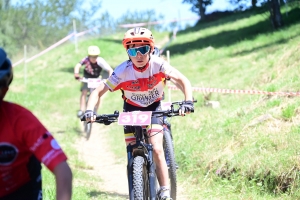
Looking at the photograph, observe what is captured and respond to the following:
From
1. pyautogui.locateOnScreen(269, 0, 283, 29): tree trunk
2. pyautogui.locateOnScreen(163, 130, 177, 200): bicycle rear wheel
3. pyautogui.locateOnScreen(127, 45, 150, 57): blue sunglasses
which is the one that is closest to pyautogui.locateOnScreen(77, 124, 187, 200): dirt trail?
pyautogui.locateOnScreen(163, 130, 177, 200): bicycle rear wheel

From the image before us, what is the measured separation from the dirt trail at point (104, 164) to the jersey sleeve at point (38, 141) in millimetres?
4346

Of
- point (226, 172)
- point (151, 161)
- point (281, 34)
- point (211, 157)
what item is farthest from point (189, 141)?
point (281, 34)

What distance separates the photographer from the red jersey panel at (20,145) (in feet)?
8.39

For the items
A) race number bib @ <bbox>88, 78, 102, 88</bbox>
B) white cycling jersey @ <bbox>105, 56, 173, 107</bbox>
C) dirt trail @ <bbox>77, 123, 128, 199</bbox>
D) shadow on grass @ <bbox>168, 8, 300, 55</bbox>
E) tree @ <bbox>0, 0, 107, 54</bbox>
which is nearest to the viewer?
white cycling jersey @ <bbox>105, 56, 173, 107</bbox>

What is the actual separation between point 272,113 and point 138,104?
9.72 ft

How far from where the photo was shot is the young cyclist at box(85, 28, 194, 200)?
5066 millimetres

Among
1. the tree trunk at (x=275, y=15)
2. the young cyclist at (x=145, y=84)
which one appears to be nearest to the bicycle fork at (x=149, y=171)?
the young cyclist at (x=145, y=84)

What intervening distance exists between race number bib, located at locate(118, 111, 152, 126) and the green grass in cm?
155

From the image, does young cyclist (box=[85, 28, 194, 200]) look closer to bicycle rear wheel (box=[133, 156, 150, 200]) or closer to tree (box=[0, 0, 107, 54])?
bicycle rear wheel (box=[133, 156, 150, 200])

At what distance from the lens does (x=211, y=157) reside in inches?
289

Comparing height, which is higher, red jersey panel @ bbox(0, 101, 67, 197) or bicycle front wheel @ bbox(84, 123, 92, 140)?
bicycle front wheel @ bbox(84, 123, 92, 140)

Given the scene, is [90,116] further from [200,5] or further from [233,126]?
[200,5]

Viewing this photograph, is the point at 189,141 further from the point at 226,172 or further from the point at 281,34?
the point at 281,34

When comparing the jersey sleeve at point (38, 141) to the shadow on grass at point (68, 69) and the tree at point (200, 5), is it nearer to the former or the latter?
→ the shadow on grass at point (68, 69)
